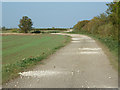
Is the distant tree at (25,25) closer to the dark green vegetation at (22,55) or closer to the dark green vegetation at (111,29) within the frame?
the dark green vegetation at (111,29)

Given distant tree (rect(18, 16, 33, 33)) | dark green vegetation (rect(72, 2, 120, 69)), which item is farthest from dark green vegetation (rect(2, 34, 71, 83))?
distant tree (rect(18, 16, 33, 33))

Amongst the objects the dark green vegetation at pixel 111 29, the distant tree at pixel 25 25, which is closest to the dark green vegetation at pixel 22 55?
the dark green vegetation at pixel 111 29

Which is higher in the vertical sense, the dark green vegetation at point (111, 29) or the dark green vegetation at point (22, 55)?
the dark green vegetation at point (111, 29)

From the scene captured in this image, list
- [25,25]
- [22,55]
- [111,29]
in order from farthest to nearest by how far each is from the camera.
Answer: [25,25] → [111,29] → [22,55]

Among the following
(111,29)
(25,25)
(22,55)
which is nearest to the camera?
(22,55)

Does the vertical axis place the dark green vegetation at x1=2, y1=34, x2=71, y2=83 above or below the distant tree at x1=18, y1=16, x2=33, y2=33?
below

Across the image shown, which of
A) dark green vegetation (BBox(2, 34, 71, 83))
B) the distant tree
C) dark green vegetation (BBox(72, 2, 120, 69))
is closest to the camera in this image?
dark green vegetation (BBox(2, 34, 71, 83))

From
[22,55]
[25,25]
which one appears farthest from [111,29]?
[25,25]

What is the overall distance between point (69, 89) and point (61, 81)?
0.92m

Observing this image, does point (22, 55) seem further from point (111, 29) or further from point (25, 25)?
point (25, 25)

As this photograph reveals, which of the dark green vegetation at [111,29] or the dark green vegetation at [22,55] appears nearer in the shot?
the dark green vegetation at [22,55]

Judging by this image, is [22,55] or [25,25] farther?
[25,25]

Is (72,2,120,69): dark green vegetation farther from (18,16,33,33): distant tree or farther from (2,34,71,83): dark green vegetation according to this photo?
(18,16,33,33): distant tree

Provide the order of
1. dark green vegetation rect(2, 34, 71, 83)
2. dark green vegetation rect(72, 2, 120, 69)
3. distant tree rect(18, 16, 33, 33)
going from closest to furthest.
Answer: dark green vegetation rect(2, 34, 71, 83)
dark green vegetation rect(72, 2, 120, 69)
distant tree rect(18, 16, 33, 33)
